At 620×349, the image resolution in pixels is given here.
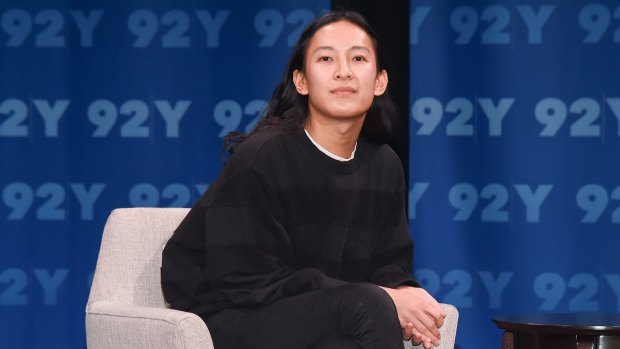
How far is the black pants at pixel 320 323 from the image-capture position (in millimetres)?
1994

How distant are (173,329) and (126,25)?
231 cm

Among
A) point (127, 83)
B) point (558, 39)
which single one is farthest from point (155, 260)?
point (558, 39)

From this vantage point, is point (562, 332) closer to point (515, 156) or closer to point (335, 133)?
point (335, 133)

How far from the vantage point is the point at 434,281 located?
4.04 m

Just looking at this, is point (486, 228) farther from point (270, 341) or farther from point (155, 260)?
point (270, 341)

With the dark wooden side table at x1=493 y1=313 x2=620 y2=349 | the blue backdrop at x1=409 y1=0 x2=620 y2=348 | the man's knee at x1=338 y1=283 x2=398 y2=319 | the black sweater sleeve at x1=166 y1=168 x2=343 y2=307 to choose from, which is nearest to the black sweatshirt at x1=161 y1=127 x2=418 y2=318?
the black sweater sleeve at x1=166 y1=168 x2=343 y2=307

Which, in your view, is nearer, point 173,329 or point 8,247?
point 173,329

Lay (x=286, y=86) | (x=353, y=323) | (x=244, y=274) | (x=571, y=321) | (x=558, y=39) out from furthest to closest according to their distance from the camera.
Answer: (x=558, y=39)
(x=571, y=321)
(x=286, y=86)
(x=244, y=274)
(x=353, y=323)

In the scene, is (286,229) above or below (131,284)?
above

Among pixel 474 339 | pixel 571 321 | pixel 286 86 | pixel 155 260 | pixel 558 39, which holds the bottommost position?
pixel 474 339

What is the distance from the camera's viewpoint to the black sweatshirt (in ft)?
7.25

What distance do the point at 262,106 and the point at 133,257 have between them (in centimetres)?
163

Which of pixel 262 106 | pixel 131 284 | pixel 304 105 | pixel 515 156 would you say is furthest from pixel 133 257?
pixel 515 156

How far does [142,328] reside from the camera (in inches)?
85.7
